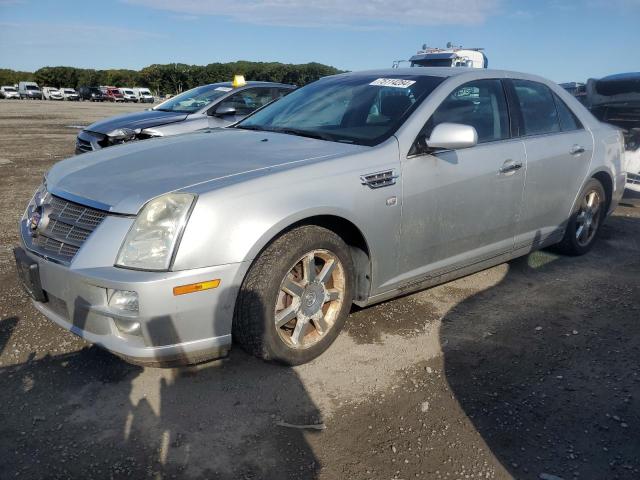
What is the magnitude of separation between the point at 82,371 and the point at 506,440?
85.5 inches

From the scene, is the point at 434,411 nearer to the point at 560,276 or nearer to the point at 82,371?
the point at 82,371

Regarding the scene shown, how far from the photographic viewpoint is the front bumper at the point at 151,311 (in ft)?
8.02

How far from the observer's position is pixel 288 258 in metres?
2.79

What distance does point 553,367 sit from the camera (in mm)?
3137

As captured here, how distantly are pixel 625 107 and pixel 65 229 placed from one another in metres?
7.07

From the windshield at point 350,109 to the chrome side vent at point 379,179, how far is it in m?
0.23

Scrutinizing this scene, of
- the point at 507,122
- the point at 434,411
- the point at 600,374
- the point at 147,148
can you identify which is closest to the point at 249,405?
the point at 434,411

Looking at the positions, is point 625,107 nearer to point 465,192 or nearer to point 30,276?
point 465,192

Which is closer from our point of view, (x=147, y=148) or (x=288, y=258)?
(x=288, y=258)

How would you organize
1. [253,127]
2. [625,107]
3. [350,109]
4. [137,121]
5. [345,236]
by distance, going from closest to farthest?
1. [345,236]
2. [350,109]
3. [253,127]
4. [625,107]
5. [137,121]

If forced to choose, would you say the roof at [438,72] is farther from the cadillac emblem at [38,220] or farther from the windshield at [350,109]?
the cadillac emblem at [38,220]

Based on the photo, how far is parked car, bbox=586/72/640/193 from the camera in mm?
7016

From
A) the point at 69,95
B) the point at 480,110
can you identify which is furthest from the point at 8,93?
the point at 480,110

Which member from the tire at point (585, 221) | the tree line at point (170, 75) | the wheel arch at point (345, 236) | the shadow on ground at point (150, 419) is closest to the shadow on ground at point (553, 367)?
the tire at point (585, 221)
